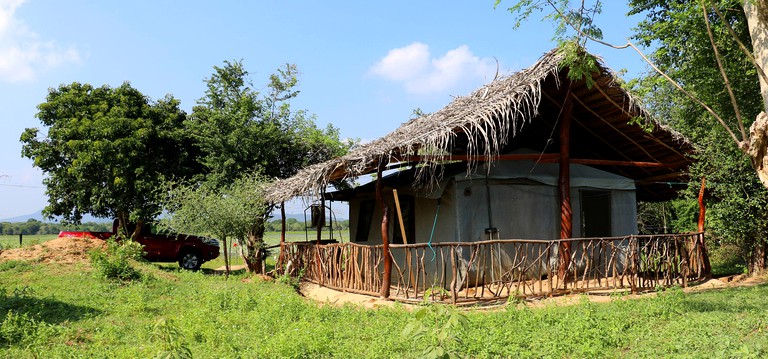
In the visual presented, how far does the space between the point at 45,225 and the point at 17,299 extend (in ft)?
183

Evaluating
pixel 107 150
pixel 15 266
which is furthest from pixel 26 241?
pixel 15 266

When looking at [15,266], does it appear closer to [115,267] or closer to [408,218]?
[115,267]

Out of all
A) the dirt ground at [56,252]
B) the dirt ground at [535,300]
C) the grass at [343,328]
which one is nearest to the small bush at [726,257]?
the dirt ground at [535,300]

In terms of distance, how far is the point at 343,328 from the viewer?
22.7 ft

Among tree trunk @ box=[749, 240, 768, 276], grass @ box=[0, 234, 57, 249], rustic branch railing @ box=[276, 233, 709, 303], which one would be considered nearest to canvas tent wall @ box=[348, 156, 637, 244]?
rustic branch railing @ box=[276, 233, 709, 303]

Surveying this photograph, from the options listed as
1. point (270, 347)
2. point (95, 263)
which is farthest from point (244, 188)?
point (270, 347)

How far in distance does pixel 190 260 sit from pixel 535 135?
1134 cm

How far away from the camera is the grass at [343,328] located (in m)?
5.45

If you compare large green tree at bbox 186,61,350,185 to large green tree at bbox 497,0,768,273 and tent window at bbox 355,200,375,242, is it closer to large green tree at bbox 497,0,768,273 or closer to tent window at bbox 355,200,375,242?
tent window at bbox 355,200,375,242

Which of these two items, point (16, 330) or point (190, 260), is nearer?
point (16, 330)

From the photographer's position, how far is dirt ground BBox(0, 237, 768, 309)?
8.90 m

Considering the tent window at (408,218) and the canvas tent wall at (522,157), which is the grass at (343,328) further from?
the tent window at (408,218)

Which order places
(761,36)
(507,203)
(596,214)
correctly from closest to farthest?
1. (761,36)
2. (507,203)
3. (596,214)

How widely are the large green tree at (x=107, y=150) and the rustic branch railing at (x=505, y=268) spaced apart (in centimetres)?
754
